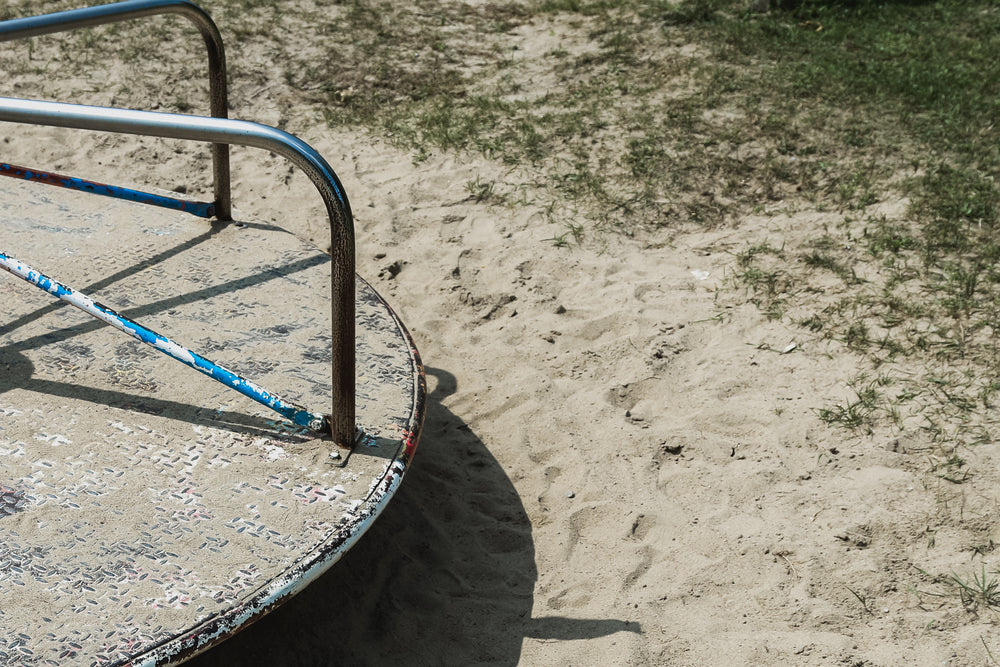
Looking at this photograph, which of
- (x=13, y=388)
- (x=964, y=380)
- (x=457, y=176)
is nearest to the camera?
(x=13, y=388)

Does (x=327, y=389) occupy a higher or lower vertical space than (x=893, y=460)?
higher

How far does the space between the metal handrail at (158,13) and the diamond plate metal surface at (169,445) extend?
0.21 metres

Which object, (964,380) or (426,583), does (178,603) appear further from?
(964,380)

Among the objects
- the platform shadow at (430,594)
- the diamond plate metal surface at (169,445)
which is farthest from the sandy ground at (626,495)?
the diamond plate metal surface at (169,445)

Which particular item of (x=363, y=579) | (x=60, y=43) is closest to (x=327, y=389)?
(x=363, y=579)

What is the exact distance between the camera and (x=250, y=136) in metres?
1.49

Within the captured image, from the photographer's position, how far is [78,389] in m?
2.07

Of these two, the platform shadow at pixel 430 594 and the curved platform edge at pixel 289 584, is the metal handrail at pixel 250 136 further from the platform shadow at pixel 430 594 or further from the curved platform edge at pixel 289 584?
the platform shadow at pixel 430 594

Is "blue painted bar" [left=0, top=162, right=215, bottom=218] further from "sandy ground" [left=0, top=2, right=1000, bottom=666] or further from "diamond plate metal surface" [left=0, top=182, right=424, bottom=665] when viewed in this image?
"sandy ground" [left=0, top=2, right=1000, bottom=666]

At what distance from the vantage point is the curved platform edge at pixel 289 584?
1.52 m

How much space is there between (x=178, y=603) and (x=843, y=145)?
131 inches

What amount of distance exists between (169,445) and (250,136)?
773mm

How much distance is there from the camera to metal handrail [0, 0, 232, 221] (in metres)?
1.98

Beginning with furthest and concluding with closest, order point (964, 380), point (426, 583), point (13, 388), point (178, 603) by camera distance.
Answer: point (964, 380) < point (426, 583) < point (13, 388) < point (178, 603)
